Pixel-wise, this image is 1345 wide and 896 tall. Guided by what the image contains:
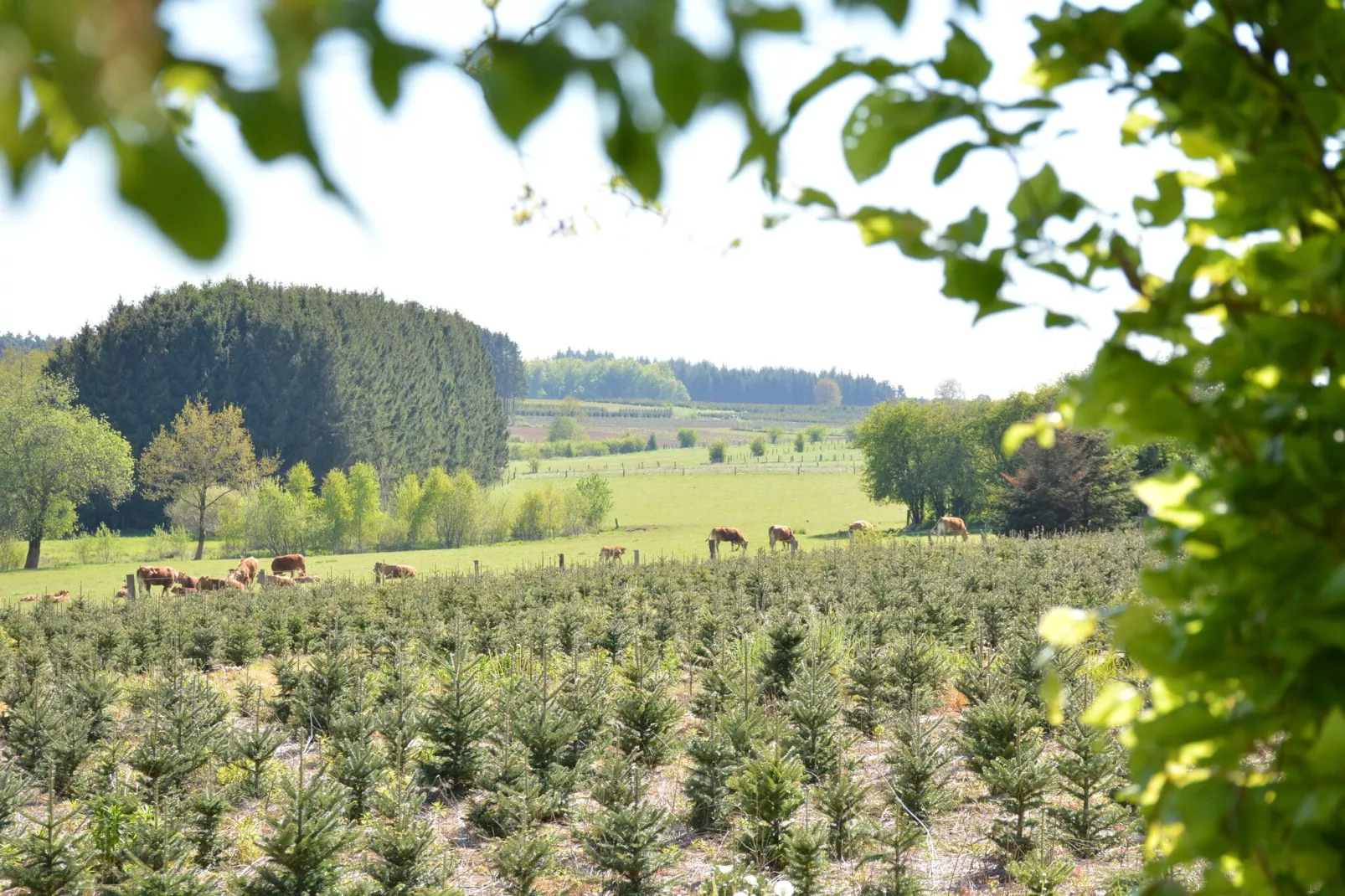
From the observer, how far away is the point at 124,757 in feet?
23.1

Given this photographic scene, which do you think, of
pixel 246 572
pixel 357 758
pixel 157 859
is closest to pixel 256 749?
pixel 357 758

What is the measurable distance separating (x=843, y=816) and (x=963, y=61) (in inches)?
229

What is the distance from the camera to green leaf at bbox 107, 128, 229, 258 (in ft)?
1.81

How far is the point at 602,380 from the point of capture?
614 feet

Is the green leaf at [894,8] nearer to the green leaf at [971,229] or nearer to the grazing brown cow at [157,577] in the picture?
the green leaf at [971,229]

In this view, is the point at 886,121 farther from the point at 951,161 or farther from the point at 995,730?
A: the point at 995,730

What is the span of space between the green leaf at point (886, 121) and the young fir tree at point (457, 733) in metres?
7.08

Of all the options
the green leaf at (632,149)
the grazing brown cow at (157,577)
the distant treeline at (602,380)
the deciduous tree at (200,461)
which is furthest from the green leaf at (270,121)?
the distant treeline at (602,380)

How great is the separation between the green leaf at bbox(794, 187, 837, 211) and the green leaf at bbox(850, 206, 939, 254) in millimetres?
30

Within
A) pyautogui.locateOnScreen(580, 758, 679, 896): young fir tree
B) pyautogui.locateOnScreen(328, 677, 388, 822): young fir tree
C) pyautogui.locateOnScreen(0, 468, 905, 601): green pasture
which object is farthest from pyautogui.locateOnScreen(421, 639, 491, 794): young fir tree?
pyautogui.locateOnScreen(0, 468, 905, 601): green pasture

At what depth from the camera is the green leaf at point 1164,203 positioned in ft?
3.17

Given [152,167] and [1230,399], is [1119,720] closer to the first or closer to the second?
[1230,399]

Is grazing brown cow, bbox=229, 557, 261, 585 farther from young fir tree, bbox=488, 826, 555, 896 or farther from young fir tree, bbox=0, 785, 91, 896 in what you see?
young fir tree, bbox=488, 826, 555, 896

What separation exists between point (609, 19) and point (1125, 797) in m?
0.89
